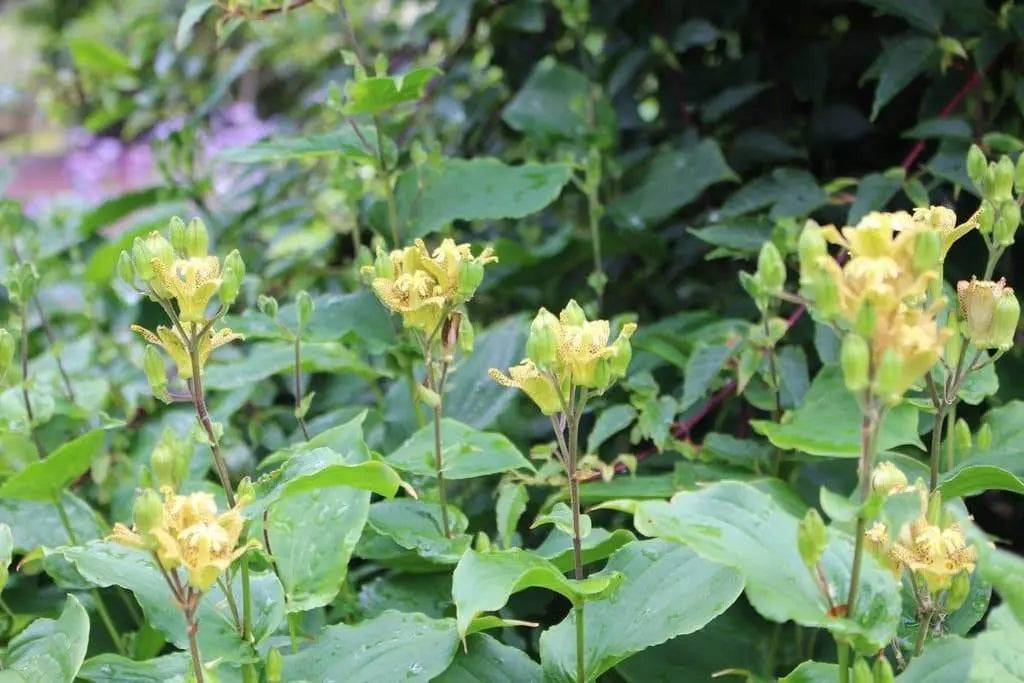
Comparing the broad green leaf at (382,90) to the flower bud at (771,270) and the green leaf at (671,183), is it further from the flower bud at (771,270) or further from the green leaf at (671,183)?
the flower bud at (771,270)

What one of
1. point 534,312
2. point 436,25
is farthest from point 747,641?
point 436,25

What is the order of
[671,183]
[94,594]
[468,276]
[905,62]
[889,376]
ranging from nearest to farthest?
[889,376], [468,276], [94,594], [905,62], [671,183]

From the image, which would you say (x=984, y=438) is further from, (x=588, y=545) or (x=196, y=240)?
(x=196, y=240)

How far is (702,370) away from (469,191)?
30 centimetres

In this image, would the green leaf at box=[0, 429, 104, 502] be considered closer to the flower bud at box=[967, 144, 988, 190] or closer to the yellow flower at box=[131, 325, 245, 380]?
the yellow flower at box=[131, 325, 245, 380]

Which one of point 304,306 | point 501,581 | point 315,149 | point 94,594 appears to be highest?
point 315,149

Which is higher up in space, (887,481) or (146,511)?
(146,511)

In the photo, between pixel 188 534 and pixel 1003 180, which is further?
pixel 1003 180

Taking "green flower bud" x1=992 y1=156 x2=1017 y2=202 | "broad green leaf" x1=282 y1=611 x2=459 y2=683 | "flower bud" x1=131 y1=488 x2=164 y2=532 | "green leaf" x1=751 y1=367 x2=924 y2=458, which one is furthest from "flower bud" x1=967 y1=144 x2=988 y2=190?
"flower bud" x1=131 y1=488 x2=164 y2=532

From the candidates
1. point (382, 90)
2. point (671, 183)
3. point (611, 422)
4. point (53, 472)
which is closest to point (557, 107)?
point (671, 183)

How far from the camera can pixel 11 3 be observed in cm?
574

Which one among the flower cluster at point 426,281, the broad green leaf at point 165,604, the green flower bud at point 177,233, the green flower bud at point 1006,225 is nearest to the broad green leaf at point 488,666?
the broad green leaf at point 165,604

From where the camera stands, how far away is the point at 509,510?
0.82 m

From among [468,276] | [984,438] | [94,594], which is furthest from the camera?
[94,594]
